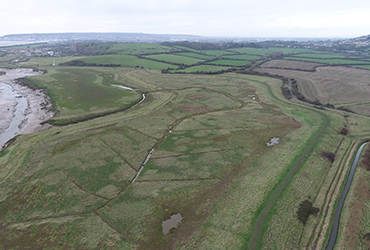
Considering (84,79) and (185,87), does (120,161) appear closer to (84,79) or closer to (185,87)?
(185,87)

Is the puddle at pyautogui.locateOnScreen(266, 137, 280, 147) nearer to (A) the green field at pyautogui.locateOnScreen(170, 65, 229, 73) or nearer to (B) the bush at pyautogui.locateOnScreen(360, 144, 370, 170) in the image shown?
(B) the bush at pyautogui.locateOnScreen(360, 144, 370, 170)

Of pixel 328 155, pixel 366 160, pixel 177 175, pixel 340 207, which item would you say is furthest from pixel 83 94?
pixel 366 160

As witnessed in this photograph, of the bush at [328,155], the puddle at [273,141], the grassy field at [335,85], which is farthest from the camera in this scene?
the grassy field at [335,85]

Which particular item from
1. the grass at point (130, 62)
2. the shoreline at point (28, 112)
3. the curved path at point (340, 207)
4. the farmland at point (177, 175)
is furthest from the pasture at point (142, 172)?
the grass at point (130, 62)

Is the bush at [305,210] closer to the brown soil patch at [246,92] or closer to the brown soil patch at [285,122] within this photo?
the brown soil patch at [285,122]

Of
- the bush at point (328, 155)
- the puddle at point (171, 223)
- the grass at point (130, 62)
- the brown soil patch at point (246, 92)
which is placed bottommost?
the puddle at point (171, 223)

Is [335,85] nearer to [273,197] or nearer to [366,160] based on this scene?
[366,160]
